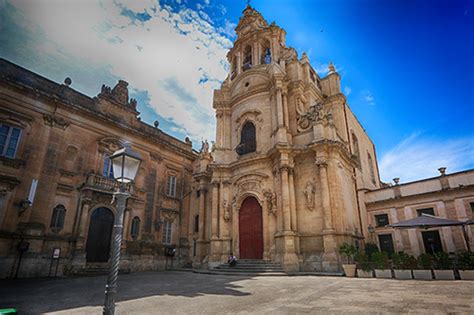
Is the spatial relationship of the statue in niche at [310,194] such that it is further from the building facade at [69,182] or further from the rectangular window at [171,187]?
the rectangular window at [171,187]

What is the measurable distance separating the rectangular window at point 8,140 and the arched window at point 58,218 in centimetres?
380

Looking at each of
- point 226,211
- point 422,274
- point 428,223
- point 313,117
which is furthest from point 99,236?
point 428,223

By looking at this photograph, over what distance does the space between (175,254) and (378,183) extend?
859 inches

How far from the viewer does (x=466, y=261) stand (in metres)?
9.88

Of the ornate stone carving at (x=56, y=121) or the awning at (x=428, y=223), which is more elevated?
the ornate stone carving at (x=56, y=121)

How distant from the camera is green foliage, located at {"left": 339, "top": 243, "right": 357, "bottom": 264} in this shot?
13078 millimetres

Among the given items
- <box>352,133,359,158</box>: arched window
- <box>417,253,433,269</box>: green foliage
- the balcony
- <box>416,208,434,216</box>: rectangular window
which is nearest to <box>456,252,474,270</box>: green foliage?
<box>417,253,433,269</box>: green foliage

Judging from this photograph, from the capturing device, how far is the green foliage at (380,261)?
11.6 m

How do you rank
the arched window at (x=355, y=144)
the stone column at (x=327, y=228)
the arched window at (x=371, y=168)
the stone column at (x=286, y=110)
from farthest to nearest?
the arched window at (x=371, y=168)
the arched window at (x=355, y=144)
the stone column at (x=286, y=110)
the stone column at (x=327, y=228)

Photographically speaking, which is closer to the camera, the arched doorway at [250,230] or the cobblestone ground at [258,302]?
the cobblestone ground at [258,302]

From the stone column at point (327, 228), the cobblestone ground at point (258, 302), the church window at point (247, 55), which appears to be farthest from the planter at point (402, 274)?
the church window at point (247, 55)

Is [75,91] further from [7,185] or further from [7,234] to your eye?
[7,234]

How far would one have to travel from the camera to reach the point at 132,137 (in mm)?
20500

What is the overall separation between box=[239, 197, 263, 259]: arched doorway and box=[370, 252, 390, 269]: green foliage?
7.11 metres
